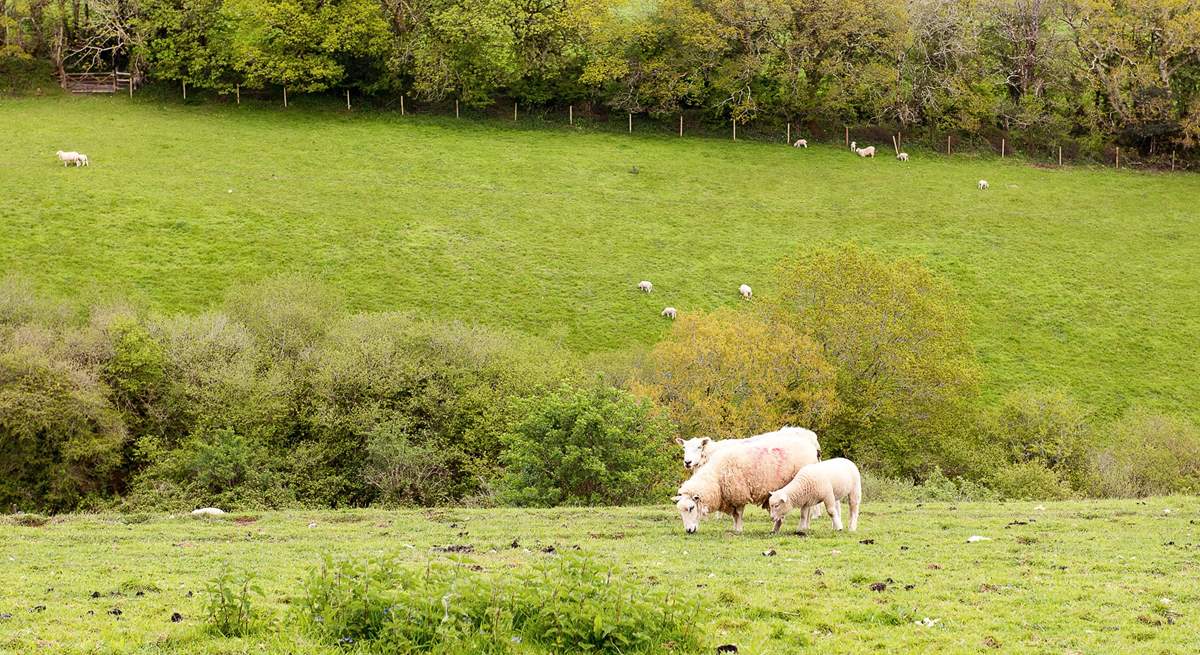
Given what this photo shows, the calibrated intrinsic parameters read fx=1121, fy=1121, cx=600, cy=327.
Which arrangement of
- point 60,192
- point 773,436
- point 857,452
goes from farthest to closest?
point 60,192 → point 857,452 → point 773,436

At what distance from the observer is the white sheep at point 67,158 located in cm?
6825

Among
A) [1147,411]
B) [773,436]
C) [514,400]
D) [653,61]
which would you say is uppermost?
[653,61]

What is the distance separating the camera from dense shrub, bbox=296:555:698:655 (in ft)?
39.4

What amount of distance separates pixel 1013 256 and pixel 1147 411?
61.2 ft

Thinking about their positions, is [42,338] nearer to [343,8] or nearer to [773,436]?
[773,436]

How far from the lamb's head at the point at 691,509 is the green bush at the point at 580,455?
8.13 meters

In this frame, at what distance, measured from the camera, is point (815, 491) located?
21.4 meters

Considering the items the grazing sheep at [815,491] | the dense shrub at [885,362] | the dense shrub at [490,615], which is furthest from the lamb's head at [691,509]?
the dense shrub at [885,362]

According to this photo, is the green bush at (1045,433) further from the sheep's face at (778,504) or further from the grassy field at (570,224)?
the sheep's face at (778,504)

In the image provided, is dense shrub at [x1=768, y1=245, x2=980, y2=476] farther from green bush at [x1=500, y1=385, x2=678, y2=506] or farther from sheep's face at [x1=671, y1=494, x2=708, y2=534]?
sheep's face at [x1=671, y1=494, x2=708, y2=534]

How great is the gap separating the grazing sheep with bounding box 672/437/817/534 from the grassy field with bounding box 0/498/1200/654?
1.69 ft

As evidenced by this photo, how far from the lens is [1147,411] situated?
2067 inches

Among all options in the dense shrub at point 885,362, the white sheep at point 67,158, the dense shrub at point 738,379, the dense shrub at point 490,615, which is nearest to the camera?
the dense shrub at point 490,615

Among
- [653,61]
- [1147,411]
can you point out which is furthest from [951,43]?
[1147,411]
